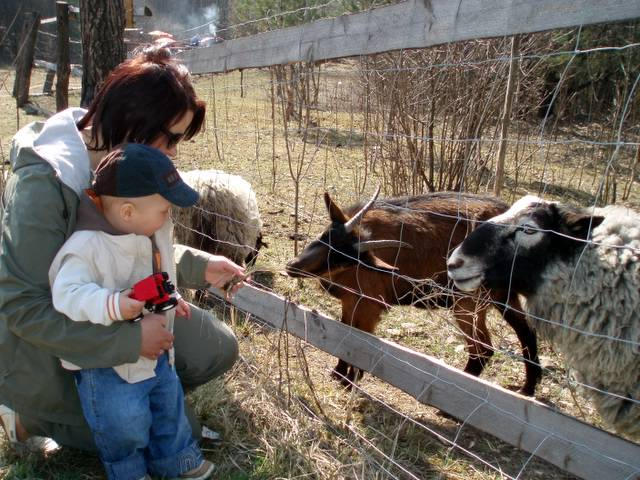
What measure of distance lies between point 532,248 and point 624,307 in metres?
0.48

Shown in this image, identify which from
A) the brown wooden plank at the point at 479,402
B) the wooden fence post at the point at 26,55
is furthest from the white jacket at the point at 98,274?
the wooden fence post at the point at 26,55

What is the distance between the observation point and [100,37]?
17.2 feet

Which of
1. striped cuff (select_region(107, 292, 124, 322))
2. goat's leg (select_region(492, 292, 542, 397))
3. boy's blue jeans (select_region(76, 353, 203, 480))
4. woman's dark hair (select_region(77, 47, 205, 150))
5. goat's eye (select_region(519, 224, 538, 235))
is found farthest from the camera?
goat's leg (select_region(492, 292, 542, 397))

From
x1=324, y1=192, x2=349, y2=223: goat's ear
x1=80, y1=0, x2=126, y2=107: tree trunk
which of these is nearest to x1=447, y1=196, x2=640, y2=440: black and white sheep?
x1=324, y1=192, x2=349, y2=223: goat's ear

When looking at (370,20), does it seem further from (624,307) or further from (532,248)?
(624,307)

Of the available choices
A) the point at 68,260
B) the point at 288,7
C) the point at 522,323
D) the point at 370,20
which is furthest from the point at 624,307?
the point at 288,7

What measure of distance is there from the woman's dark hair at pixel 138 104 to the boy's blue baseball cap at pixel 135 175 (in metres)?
0.30

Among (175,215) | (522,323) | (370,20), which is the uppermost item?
(370,20)

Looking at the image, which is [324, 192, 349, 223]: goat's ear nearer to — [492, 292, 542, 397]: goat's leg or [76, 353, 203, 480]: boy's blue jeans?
[492, 292, 542, 397]: goat's leg

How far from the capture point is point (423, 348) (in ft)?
14.1

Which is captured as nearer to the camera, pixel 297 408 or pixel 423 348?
pixel 297 408

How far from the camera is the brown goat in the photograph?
3.73 metres

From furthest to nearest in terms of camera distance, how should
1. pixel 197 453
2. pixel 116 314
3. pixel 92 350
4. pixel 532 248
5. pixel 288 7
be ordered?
pixel 288 7
pixel 532 248
pixel 197 453
pixel 92 350
pixel 116 314

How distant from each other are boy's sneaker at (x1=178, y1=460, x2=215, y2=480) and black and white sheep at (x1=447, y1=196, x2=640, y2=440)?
1492 mm
